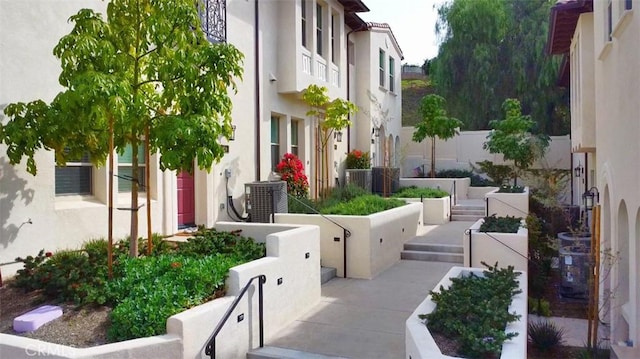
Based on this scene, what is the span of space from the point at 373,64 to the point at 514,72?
1152 cm

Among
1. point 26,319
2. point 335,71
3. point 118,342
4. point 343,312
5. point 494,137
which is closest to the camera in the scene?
point 118,342

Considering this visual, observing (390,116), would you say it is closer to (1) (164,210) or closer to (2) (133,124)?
(1) (164,210)

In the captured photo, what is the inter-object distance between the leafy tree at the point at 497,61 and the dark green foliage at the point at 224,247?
901 inches

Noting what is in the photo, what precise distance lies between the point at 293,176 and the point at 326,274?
164 inches

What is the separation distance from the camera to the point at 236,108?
37.4ft

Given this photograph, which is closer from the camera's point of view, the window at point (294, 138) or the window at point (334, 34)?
the window at point (294, 138)

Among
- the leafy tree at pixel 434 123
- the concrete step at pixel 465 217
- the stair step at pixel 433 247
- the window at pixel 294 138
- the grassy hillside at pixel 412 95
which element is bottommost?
the stair step at pixel 433 247

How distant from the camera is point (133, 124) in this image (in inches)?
235

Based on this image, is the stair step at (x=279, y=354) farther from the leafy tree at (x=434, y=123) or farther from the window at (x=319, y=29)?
the leafy tree at (x=434, y=123)

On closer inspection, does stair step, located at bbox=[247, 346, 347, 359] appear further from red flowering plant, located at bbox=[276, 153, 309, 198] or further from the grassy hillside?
the grassy hillside

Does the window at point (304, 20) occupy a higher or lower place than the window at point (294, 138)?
higher

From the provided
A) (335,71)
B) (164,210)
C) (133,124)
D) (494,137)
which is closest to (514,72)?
(494,137)

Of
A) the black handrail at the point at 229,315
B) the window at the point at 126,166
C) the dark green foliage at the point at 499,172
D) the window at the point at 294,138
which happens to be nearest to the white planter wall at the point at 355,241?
the window at the point at 126,166

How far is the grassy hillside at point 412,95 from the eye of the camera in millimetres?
42625
